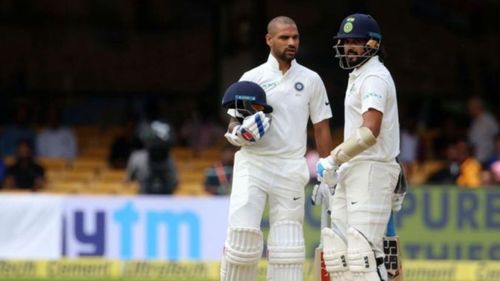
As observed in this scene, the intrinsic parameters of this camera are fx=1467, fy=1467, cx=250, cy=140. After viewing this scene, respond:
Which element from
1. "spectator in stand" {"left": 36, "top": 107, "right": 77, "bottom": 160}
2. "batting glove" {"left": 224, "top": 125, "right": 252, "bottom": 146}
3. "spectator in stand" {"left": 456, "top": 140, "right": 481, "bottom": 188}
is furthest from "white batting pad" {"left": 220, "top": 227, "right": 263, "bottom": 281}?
"spectator in stand" {"left": 36, "top": 107, "right": 77, "bottom": 160}

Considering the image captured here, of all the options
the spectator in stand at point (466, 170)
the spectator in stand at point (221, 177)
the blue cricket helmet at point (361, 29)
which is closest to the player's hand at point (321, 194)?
the blue cricket helmet at point (361, 29)

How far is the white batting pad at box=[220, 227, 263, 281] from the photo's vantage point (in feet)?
27.3

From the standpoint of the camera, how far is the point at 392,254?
8.15 meters

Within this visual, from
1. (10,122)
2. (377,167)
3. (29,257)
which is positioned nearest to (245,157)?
(377,167)

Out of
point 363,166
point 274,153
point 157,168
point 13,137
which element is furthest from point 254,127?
point 13,137

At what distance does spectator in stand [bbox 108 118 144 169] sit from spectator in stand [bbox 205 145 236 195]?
6.65 ft

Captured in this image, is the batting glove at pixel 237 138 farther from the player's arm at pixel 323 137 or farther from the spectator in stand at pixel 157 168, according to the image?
the spectator in stand at pixel 157 168

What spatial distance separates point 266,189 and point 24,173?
6796 millimetres

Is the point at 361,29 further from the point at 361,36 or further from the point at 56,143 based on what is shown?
the point at 56,143

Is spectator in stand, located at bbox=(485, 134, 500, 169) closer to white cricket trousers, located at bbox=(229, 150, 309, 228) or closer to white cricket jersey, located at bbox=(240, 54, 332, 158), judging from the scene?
white cricket jersey, located at bbox=(240, 54, 332, 158)

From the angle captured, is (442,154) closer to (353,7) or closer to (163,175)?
(353,7)

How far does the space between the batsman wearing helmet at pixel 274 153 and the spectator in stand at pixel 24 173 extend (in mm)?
6603

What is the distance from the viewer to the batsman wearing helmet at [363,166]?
7723 millimetres

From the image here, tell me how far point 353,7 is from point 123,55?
11.0 feet
